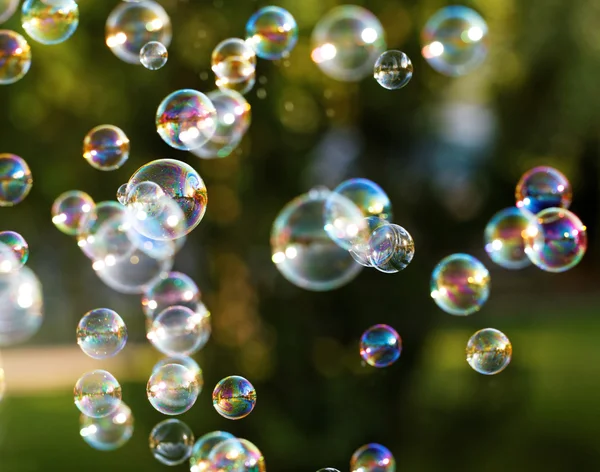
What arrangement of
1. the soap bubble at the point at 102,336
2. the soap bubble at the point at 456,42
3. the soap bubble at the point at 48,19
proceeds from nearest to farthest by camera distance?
the soap bubble at the point at 102,336 → the soap bubble at the point at 48,19 → the soap bubble at the point at 456,42

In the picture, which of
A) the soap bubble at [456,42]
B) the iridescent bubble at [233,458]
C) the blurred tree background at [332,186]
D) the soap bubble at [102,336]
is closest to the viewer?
the iridescent bubble at [233,458]

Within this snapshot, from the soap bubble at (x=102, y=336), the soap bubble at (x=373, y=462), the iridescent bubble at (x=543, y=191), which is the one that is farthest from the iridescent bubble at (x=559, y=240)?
the soap bubble at (x=102, y=336)

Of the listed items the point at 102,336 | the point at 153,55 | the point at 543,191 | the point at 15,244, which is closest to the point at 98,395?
the point at 102,336

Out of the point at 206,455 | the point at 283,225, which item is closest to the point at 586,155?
the point at 283,225

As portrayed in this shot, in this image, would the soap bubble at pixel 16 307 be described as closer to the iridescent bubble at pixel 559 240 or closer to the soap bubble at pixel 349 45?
the soap bubble at pixel 349 45

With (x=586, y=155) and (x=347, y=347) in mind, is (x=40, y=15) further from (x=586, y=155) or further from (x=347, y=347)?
(x=586, y=155)

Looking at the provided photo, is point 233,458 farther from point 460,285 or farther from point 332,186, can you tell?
point 332,186

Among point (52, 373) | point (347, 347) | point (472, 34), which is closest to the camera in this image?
point (472, 34)
